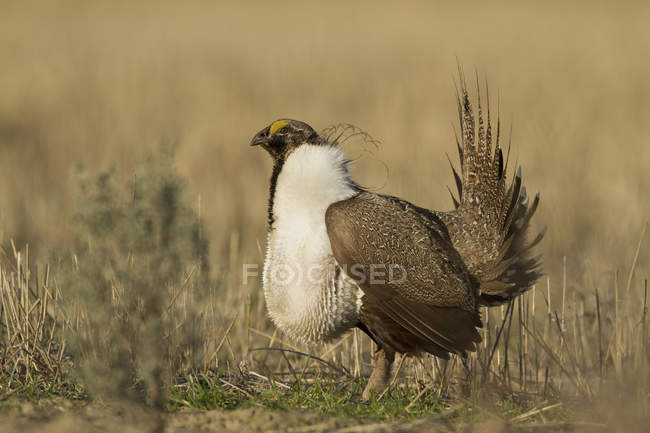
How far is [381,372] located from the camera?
14.4 ft

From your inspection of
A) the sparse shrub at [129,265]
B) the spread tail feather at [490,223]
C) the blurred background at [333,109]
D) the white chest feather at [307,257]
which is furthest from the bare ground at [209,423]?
the blurred background at [333,109]

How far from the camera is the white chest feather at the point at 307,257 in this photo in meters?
4.00

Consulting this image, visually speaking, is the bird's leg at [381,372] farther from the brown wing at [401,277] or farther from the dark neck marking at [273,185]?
the dark neck marking at [273,185]

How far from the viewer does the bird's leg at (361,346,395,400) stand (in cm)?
432

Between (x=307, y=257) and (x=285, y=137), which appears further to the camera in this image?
(x=285, y=137)

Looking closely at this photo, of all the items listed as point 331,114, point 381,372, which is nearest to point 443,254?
point 381,372

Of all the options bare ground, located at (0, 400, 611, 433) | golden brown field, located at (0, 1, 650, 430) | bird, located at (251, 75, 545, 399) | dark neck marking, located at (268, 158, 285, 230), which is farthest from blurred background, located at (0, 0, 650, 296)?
bare ground, located at (0, 400, 611, 433)

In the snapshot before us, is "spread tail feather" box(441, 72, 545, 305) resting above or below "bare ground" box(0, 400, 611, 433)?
above

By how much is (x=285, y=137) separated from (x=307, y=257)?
734 mm

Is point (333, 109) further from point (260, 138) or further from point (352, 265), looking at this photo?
point (352, 265)

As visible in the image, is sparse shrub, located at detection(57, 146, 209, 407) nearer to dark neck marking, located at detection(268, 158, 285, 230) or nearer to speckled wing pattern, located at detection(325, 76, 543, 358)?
dark neck marking, located at detection(268, 158, 285, 230)

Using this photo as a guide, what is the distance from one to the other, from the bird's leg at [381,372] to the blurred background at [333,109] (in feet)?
6.49

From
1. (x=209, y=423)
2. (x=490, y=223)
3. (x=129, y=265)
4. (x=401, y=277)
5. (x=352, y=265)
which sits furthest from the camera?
(x=490, y=223)

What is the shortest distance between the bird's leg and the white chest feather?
0.36m
